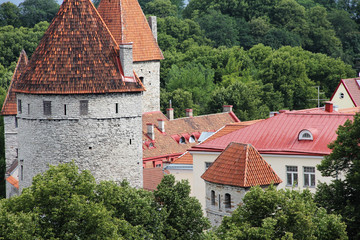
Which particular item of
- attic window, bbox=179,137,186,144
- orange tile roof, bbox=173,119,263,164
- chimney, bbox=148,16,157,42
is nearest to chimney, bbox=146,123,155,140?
attic window, bbox=179,137,186,144

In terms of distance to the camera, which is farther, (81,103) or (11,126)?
(11,126)

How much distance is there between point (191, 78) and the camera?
416ft

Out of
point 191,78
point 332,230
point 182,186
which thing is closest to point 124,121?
point 182,186

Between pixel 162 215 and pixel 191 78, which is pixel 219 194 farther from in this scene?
pixel 191 78

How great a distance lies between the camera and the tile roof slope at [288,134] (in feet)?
218

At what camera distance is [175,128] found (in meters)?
98.6

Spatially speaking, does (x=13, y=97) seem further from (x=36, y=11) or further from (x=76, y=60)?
(x=36, y=11)

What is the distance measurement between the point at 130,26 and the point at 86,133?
2304cm

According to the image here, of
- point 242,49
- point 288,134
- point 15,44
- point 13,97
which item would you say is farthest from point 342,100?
point 15,44

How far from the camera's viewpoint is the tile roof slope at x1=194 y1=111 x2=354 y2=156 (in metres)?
66.5

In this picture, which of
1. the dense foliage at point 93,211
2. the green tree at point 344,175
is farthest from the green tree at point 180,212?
the green tree at point 344,175

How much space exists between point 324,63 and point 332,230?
81264 millimetres

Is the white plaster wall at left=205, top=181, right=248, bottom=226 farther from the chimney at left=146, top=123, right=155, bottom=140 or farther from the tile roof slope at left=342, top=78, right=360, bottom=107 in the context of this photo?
the tile roof slope at left=342, top=78, right=360, bottom=107

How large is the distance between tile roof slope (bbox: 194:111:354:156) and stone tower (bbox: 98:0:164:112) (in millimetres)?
17007
